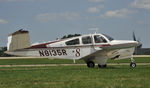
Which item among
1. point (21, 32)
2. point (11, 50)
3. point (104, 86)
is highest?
point (21, 32)

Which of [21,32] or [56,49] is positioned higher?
[21,32]

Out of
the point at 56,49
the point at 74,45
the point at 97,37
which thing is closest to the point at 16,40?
the point at 56,49

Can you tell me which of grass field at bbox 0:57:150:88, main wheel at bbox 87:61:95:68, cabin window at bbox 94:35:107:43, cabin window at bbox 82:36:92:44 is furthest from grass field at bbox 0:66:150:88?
main wheel at bbox 87:61:95:68

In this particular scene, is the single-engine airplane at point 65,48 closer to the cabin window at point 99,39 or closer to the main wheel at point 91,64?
the cabin window at point 99,39

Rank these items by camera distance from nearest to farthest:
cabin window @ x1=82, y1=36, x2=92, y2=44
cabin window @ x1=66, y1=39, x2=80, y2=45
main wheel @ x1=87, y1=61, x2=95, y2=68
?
cabin window @ x1=82, y1=36, x2=92, y2=44
cabin window @ x1=66, y1=39, x2=80, y2=45
main wheel @ x1=87, y1=61, x2=95, y2=68

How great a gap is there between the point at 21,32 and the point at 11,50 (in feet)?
5.72

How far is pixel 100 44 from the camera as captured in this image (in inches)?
899

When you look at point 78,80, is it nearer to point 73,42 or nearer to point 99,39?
point 99,39

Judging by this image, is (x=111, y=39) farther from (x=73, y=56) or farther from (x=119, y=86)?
(x=119, y=86)

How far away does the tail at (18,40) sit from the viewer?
23203 millimetres

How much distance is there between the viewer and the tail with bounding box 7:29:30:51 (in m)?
23.2

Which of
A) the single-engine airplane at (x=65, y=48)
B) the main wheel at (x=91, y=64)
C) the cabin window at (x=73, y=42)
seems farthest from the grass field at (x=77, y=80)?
the main wheel at (x=91, y=64)

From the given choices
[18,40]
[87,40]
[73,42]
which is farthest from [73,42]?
[18,40]

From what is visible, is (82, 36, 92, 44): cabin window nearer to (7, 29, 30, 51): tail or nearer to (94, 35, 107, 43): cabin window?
(94, 35, 107, 43): cabin window
